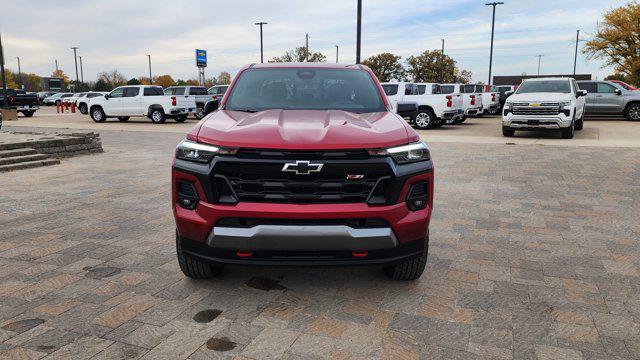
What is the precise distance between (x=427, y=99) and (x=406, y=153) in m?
15.6

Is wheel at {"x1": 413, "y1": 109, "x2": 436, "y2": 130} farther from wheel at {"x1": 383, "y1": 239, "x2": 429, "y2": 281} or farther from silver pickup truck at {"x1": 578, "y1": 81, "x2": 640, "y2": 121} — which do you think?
wheel at {"x1": 383, "y1": 239, "x2": 429, "y2": 281}

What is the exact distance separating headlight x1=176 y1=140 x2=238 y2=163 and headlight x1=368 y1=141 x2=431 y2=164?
95 centimetres

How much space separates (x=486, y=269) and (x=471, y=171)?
5241 millimetres

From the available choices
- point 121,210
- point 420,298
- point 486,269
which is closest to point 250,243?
point 420,298

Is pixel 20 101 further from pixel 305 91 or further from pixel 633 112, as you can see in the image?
pixel 633 112

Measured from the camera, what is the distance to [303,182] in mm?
3109

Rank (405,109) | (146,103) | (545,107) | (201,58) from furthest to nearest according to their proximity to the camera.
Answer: (201,58), (146,103), (545,107), (405,109)

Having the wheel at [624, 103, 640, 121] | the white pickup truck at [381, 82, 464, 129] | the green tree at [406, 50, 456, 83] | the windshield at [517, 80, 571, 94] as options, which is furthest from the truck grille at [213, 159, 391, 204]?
the green tree at [406, 50, 456, 83]

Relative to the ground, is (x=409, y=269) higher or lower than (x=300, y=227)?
lower

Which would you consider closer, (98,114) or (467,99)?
(467,99)

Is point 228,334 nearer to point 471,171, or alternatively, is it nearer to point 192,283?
point 192,283

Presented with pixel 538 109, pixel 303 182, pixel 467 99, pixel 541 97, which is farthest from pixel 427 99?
pixel 303 182

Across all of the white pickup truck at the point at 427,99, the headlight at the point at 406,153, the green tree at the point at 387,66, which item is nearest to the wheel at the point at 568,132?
the white pickup truck at the point at 427,99

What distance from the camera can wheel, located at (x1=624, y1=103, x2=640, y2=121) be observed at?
70.0ft
